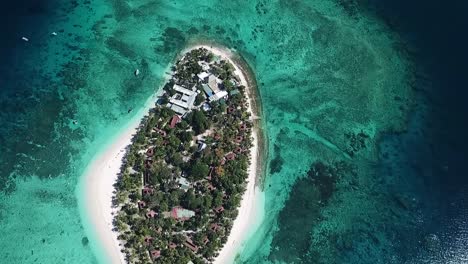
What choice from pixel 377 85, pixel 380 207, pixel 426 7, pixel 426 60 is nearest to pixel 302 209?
pixel 380 207

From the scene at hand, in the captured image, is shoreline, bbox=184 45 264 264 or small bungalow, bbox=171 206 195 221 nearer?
shoreline, bbox=184 45 264 264

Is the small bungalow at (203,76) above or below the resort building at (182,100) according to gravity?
above

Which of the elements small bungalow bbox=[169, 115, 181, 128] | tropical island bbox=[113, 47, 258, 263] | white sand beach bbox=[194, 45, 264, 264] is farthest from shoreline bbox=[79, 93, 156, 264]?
white sand beach bbox=[194, 45, 264, 264]

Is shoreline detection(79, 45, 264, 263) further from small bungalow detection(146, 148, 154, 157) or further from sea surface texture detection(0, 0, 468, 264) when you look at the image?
small bungalow detection(146, 148, 154, 157)

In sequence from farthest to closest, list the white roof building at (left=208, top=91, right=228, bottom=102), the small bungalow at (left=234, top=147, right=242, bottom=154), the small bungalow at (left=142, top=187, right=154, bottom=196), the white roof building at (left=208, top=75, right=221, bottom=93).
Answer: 1. the white roof building at (left=208, top=75, right=221, bottom=93)
2. the white roof building at (left=208, top=91, right=228, bottom=102)
3. the small bungalow at (left=234, top=147, right=242, bottom=154)
4. the small bungalow at (left=142, top=187, right=154, bottom=196)

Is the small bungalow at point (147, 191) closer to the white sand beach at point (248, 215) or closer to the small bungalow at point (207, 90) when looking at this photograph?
the white sand beach at point (248, 215)

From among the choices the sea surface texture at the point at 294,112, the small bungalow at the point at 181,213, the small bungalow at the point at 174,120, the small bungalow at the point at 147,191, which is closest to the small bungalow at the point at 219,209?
the small bungalow at the point at 181,213
